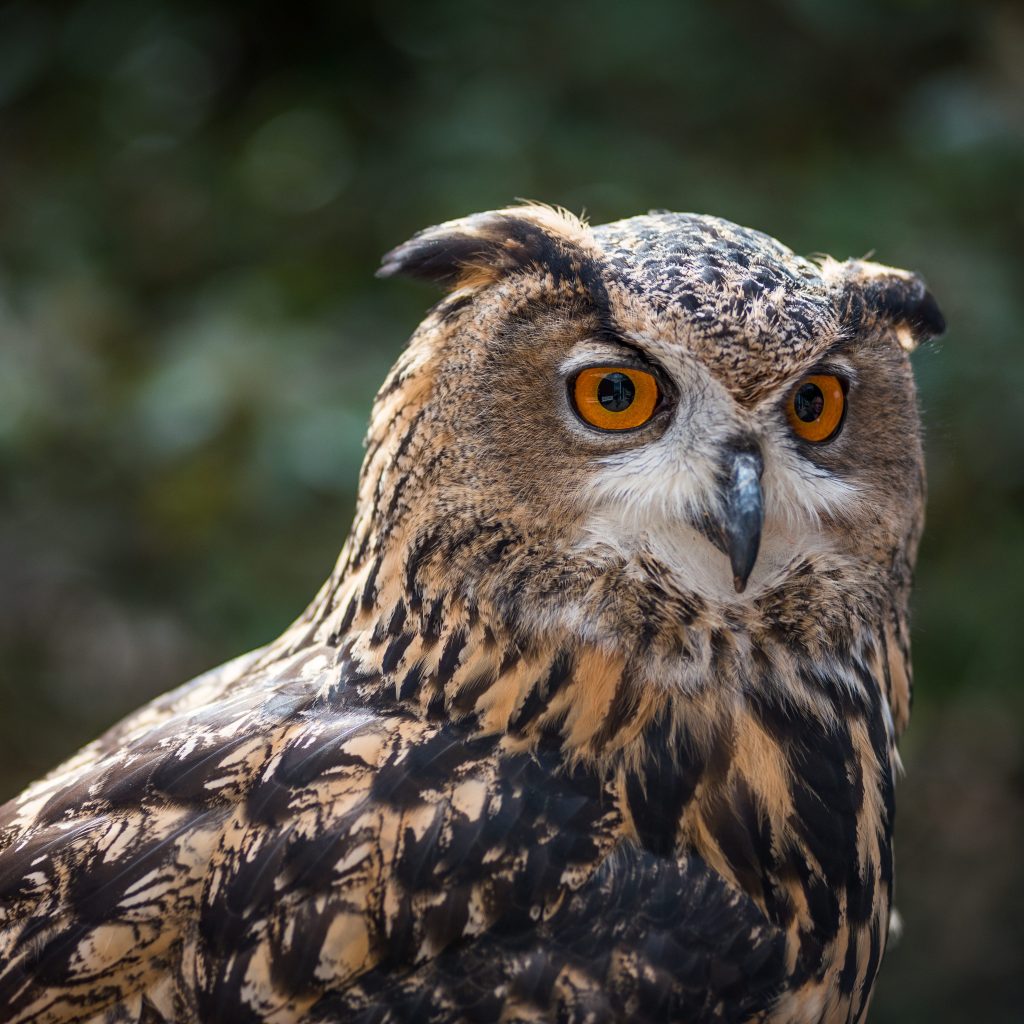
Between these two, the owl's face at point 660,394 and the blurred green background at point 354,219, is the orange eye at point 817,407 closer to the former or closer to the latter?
the owl's face at point 660,394

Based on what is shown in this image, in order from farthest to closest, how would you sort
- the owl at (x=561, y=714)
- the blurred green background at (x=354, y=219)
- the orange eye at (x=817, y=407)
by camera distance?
the blurred green background at (x=354, y=219)
the orange eye at (x=817, y=407)
the owl at (x=561, y=714)

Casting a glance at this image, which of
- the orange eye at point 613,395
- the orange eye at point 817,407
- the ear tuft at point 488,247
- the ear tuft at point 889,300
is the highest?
the ear tuft at point 889,300

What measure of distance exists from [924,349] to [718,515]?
460mm

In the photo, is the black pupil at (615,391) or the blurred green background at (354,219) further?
the blurred green background at (354,219)

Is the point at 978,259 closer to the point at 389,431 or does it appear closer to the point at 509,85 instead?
the point at 509,85

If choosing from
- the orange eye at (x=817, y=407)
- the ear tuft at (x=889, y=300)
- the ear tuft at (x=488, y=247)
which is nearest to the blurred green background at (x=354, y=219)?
the ear tuft at (x=889, y=300)

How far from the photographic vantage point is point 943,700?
239 centimetres

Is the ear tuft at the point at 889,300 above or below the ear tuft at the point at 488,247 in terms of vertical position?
above

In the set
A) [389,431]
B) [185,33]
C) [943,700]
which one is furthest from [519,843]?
[185,33]

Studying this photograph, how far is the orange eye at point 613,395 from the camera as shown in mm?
1316

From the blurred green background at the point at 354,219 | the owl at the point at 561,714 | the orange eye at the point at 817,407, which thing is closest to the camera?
the owl at the point at 561,714

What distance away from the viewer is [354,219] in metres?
2.65

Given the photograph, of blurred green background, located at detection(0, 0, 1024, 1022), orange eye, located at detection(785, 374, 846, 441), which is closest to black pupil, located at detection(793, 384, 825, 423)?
orange eye, located at detection(785, 374, 846, 441)

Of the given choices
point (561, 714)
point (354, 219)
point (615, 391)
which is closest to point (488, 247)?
point (615, 391)
